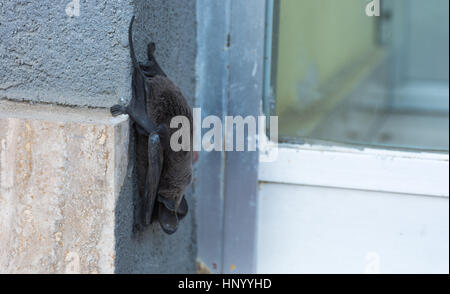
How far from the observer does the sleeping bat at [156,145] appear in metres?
0.95

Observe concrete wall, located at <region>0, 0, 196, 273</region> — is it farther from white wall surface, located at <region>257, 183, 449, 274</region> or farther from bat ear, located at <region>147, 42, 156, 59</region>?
white wall surface, located at <region>257, 183, 449, 274</region>

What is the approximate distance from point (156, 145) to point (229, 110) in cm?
36

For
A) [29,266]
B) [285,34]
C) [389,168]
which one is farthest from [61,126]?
[389,168]

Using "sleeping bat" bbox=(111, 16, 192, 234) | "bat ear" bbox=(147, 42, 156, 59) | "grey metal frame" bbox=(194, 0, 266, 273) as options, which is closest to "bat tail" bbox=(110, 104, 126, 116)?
"sleeping bat" bbox=(111, 16, 192, 234)

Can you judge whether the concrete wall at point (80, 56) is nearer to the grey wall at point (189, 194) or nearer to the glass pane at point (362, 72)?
the grey wall at point (189, 194)

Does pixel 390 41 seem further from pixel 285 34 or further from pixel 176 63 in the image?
pixel 176 63

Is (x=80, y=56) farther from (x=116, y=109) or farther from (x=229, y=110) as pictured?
(x=229, y=110)

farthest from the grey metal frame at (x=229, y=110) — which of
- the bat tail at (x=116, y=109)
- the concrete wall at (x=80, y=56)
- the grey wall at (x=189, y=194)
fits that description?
the bat tail at (x=116, y=109)

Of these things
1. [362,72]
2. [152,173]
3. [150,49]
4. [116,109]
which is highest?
[362,72]

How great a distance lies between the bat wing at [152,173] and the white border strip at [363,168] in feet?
1.27

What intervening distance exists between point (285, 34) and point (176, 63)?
33cm

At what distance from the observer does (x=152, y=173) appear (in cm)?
97

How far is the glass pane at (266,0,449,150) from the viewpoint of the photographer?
52.6 inches

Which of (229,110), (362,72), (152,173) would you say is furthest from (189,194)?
(362,72)
